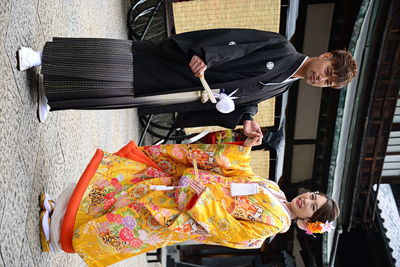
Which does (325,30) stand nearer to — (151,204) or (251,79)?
(251,79)

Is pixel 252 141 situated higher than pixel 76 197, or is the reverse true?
pixel 252 141

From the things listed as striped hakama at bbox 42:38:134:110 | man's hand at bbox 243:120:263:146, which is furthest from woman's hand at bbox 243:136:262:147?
striped hakama at bbox 42:38:134:110

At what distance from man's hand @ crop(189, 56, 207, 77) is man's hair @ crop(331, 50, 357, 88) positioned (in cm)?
94

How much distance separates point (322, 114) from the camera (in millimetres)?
5656

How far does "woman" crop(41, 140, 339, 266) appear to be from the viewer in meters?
2.31

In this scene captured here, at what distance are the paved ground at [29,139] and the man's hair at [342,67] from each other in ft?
6.86

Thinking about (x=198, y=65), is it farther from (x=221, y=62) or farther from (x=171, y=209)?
(x=171, y=209)

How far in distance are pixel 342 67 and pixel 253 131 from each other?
2.46 ft

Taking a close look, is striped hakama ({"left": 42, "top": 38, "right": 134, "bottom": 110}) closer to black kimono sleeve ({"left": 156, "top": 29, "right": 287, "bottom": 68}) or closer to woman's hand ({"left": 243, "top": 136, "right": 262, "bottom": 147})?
black kimono sleeve ({"left": 156, "top": 29, "right": 287, "bottom": 68})

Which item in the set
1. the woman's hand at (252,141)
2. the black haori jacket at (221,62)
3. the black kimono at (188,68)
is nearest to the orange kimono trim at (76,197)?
the black kimono at (188,68)

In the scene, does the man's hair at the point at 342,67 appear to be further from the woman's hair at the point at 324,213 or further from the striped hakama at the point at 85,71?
the striped hakama at the point at 85,71

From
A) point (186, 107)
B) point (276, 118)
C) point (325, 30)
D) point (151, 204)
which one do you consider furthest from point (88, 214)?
point (325, 30)

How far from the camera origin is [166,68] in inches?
94.8

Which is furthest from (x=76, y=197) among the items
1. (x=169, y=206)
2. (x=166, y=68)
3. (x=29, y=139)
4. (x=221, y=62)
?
(x=221, y=62)
